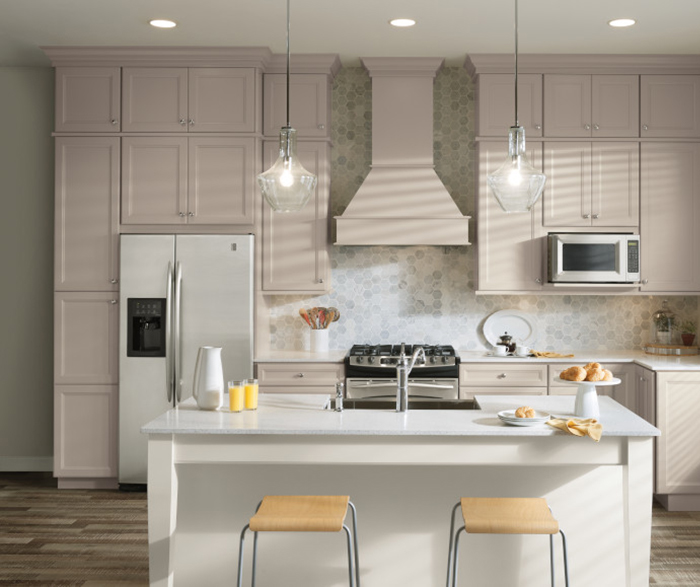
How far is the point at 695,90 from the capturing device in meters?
5.14

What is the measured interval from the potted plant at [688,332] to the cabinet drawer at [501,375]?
1106 mm

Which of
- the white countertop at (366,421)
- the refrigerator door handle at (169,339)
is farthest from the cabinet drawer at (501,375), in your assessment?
the refrigerator door handle at (169,339)

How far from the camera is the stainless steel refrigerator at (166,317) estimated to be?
495 cm

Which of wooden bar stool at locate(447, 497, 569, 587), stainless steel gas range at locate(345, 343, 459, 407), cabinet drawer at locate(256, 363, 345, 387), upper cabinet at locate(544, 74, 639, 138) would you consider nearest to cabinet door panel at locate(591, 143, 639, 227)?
upper cabinet at locate(544, 74, 639, 138)

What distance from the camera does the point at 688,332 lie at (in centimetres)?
536

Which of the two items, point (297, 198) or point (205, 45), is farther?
point (205, 45)

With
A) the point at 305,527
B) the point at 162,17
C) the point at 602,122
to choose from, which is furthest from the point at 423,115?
the point at 305,527

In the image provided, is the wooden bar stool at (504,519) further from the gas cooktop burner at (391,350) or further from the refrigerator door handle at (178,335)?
the refrigerator door handle at (178,335)

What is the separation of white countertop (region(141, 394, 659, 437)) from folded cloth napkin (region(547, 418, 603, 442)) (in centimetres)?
3

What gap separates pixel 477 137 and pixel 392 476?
2.77 meters

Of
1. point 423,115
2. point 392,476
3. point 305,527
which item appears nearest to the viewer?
point 305,527

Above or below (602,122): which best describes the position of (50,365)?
below

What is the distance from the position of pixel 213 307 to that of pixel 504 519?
2.78 metres

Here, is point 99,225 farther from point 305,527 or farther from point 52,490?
point 305,527
